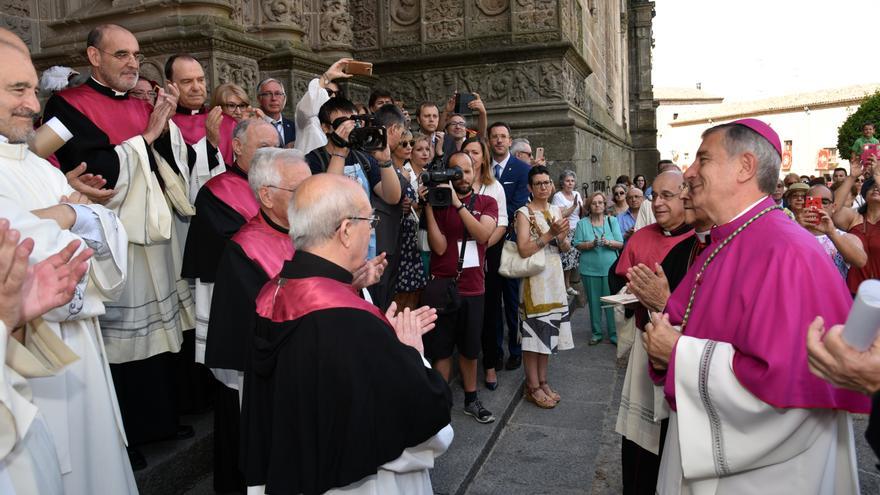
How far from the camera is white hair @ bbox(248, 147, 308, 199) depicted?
286 cm

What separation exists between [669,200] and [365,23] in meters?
8.27

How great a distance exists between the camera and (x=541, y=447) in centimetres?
450

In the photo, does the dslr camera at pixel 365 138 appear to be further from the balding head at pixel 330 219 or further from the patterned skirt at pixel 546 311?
the patterned skirt at pixel 546 311

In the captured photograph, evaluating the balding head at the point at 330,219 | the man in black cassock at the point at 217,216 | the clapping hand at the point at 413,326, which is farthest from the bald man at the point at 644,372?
the man in black cassock at the point at 217,216

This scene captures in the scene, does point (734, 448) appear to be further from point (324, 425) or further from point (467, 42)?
point (467, 42)

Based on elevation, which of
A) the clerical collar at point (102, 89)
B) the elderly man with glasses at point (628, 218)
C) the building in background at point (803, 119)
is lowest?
the elderly man with glasses at point (628, 218)

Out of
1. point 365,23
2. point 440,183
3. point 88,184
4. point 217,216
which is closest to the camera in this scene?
point 88,184

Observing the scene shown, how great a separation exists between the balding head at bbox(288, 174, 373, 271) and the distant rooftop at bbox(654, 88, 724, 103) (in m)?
64.0

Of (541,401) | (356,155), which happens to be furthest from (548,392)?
(356,155)

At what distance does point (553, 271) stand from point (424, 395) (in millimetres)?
3324

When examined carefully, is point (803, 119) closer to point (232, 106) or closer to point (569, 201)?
point (569, 201)

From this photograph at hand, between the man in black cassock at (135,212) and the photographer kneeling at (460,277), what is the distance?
165cm

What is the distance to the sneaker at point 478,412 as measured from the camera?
457cm

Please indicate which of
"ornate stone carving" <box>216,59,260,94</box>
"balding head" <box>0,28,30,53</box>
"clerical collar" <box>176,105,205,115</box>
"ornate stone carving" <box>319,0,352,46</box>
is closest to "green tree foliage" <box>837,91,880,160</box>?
"ornate stone carving" <box>319,0,352,46</box>
